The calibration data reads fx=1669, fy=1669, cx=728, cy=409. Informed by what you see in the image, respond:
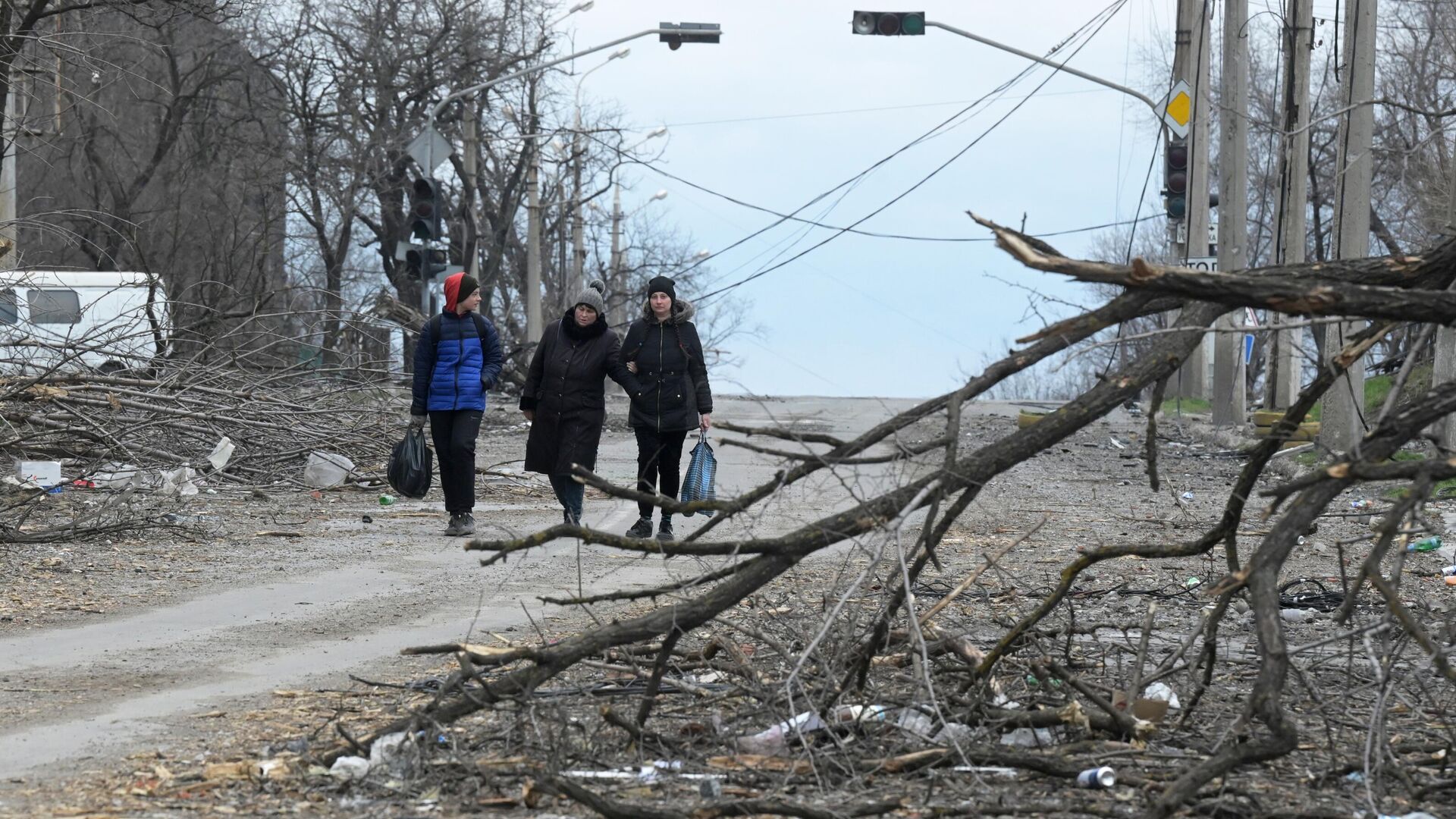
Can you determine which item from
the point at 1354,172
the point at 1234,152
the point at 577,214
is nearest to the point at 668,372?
the point at 1354,172

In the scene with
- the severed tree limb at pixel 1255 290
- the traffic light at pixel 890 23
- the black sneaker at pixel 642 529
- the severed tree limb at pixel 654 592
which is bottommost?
the black sneaker at pixel 642 529

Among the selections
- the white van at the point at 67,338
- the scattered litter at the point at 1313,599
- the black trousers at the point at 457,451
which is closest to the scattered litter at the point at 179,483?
the white van at the point at 67,338

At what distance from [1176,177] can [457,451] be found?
15048 mm

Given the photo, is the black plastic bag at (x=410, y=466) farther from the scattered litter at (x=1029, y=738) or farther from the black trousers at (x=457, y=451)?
the scattered litter at (x=1029, y=738)

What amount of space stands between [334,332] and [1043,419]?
11246 mm

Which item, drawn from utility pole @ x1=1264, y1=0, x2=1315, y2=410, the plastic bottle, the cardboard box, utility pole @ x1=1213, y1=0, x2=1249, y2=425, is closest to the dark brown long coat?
the cardboard box

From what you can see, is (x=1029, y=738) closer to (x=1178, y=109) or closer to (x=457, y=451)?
(x=457, y=451)

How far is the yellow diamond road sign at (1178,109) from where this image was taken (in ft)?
77.3

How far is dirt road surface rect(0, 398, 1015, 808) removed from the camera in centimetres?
559

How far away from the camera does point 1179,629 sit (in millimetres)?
7395

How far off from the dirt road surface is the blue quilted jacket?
924 mm

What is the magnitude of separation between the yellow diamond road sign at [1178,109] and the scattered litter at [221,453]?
14540 mm

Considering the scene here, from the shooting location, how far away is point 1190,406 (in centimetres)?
3025

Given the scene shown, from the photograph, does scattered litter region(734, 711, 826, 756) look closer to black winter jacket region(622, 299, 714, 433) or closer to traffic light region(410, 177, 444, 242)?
black winter jacket region(622, 299, 714, 433)
